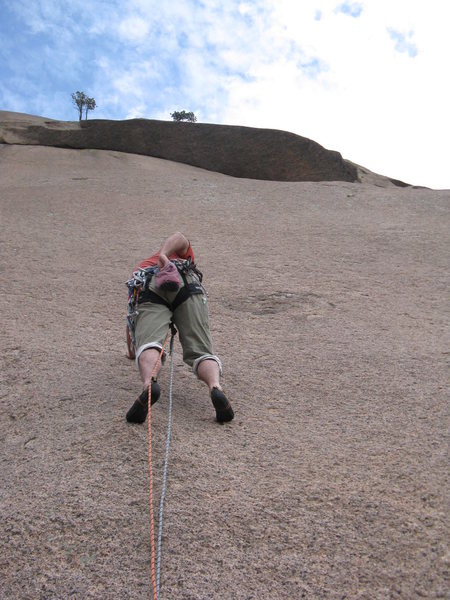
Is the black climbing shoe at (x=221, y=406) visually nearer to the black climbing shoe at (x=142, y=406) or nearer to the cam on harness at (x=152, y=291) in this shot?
the black climbing shoe at (x=142, y=406)

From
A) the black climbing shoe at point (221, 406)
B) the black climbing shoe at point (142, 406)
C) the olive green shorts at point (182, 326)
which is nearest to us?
the black climbing shoe at point (142, 406)

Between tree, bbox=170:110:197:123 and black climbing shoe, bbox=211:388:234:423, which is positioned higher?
tree, bbox=170:110:197:123

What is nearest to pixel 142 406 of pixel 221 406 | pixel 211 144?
pixel 221 406

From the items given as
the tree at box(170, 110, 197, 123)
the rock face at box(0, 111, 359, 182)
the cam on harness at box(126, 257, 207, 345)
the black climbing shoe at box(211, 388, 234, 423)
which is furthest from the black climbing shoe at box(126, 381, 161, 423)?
the tree at box(170, 110, 197, 123)

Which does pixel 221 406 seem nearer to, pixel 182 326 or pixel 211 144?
pixel 182 326

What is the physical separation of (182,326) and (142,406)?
70 cm

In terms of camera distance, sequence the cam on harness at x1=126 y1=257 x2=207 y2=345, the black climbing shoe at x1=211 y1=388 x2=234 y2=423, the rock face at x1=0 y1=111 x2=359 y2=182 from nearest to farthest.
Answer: the black climbing shoe at x1=211 y1=388 x2=234 y2=423
the cam on harness at x1=126 y1=257 x2=207 y2=345
the rock face at x1=0 y1=111 x2=359 y2=182

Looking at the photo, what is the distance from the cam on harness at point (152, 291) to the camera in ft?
12.0

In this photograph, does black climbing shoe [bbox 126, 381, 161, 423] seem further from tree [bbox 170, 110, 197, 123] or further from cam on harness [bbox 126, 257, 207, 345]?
tree [bbox 170, 110, 197, 123]

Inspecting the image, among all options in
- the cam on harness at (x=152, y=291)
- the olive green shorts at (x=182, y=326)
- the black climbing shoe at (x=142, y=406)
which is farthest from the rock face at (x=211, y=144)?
the black climbing shoe at (x=142, y=406)

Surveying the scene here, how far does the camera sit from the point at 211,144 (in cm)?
1444

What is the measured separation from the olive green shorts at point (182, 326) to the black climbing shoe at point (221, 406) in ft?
0.86

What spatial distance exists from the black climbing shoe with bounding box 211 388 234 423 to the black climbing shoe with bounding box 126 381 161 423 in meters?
0.34

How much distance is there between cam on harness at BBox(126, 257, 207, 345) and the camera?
12.0ft
